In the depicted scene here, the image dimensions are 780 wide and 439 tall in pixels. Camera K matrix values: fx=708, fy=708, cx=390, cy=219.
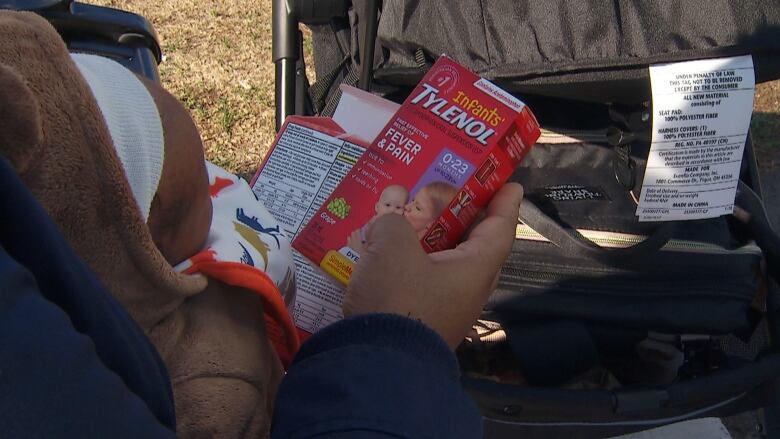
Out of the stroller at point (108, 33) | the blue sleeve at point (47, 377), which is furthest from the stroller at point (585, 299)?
the blue sleeve at point (47, 377)

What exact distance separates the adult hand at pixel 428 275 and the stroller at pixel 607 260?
217 millimetres

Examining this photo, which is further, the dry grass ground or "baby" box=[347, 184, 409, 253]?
the dry grass ground

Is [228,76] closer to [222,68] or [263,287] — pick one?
[222,68]

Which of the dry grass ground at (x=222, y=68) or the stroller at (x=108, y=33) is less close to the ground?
the stroller at (x=108, y=33)

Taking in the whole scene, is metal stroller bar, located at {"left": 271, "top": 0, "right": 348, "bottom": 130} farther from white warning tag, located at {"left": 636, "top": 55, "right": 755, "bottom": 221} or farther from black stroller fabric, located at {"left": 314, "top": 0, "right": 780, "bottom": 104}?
white warning tag, located at {"left": 636, "top": 55, "right": 755, "bottom": 221}

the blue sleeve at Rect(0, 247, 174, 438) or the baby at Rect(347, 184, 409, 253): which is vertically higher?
the blue sleeve at Rect(0, 247, 174, 438)

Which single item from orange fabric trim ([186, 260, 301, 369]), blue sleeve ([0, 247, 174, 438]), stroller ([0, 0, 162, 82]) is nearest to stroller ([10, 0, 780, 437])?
stroller ([0, 0, 162, 82])

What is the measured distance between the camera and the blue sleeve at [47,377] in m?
0.33

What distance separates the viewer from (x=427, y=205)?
0.78 meters

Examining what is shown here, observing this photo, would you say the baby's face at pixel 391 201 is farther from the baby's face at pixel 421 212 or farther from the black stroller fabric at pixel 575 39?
the black stroller fabric at pixel 575 39

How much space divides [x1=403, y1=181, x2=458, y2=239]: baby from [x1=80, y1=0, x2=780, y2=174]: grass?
122 cm

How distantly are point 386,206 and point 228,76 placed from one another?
58.0 inches

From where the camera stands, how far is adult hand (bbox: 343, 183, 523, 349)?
66 centimetres

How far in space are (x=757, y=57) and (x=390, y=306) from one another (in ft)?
1.83
